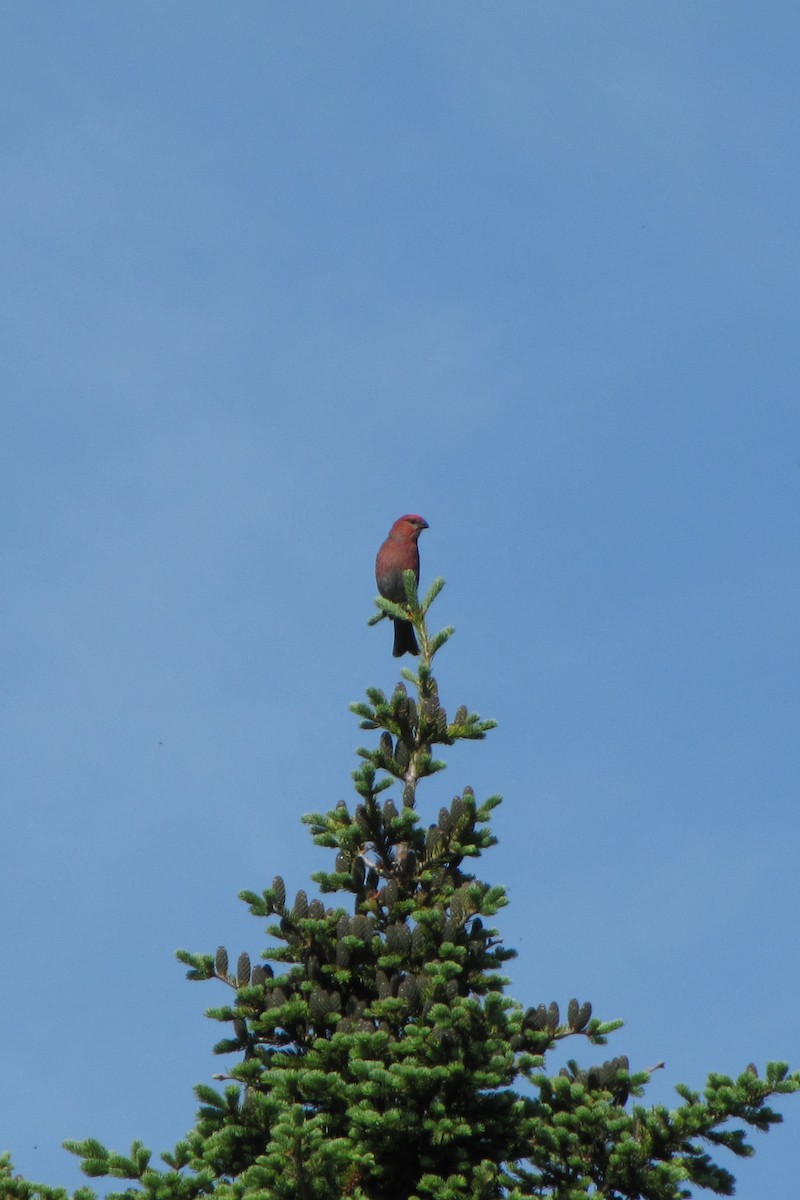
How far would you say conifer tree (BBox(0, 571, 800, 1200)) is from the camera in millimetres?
5516

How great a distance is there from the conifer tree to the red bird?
16.9 feet

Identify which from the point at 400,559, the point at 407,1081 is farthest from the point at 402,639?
the point at 407,1081

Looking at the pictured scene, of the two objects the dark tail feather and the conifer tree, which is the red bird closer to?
the dark tail feather

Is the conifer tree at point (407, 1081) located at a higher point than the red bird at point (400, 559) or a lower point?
lower

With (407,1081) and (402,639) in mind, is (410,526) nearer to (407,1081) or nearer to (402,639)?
(402,639)

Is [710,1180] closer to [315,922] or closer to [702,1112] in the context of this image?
[702,1112]

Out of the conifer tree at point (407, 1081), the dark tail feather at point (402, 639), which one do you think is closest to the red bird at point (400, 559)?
the dark tail feather at point (402, 639)

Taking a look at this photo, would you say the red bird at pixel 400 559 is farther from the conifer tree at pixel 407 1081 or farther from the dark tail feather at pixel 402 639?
the conifer tree at pixel 407 1081

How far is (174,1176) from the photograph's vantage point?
17.6 feet

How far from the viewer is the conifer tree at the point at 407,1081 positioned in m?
5.52

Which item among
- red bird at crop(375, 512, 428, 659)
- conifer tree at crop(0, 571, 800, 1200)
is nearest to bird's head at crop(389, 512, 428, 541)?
red bird at crop(375, 512, 428, 659)

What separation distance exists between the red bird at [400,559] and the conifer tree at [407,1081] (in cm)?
514

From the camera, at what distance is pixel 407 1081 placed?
5.50 meters

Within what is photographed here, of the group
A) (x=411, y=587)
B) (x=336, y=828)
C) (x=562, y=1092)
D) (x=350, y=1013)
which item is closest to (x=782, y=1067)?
(x=562, y=1092)
